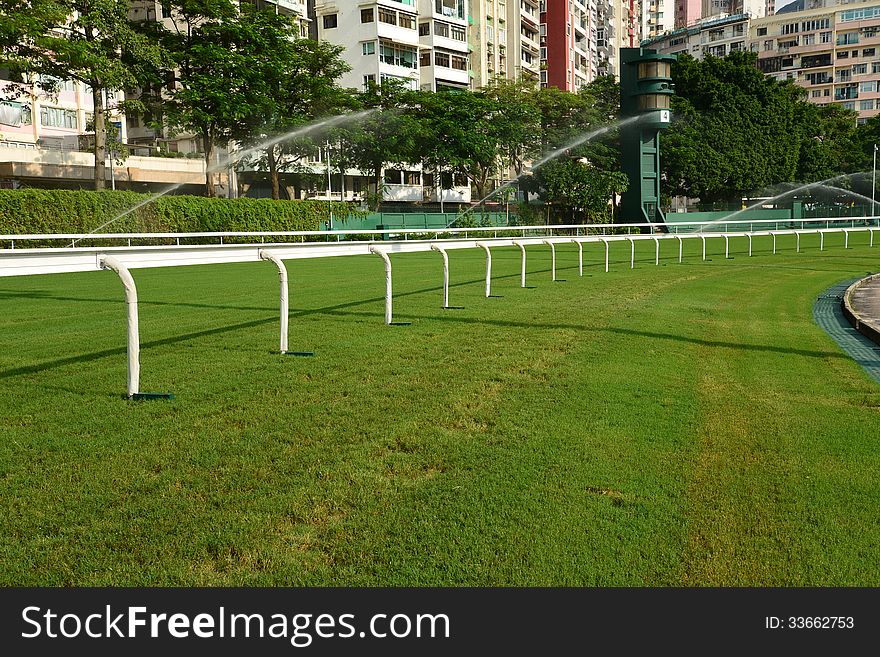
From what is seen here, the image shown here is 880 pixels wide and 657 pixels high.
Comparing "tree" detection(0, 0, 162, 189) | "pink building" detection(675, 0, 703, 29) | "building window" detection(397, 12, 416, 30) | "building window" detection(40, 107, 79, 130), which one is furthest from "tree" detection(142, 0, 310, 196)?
"pink building" detection(675, 0, 703, 29)

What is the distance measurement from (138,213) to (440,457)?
3090 centimetres

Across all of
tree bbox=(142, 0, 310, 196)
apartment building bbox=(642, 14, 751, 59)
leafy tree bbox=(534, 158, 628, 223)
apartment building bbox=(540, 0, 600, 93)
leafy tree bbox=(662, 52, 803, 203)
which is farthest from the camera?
apartment building bbox=(642, 14, 751, 59)

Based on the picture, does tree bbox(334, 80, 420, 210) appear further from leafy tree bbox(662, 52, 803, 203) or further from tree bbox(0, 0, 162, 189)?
leafy tree bbox(662, 52, 803, 203)

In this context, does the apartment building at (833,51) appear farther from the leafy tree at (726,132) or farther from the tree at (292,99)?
the tree at (292,99)

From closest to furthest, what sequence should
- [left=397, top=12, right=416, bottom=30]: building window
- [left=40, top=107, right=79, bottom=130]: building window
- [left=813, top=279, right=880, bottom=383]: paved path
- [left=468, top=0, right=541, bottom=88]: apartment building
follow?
[left=813, top=279, right=880, bottom=383]: paved path
[left=40, top=107, right=79, bottom=130]: building window
[left=397, top=12, right=416, bottom=30]: building window
[left=468, top=0, right=541, bottom=88]: apartment building

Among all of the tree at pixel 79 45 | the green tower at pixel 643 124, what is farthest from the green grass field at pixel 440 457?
the green tower at pixel 643 124

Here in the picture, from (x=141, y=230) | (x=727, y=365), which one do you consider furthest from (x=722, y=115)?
(x=727, y=365)

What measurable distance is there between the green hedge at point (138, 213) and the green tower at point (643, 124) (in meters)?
24.8

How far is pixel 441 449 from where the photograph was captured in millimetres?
5129

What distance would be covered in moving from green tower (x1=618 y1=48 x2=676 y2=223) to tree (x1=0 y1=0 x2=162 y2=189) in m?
31.1

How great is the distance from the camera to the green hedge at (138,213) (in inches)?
1131

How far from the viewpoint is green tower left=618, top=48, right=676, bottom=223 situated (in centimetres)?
5647

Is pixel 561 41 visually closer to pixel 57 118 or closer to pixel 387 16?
pixel 387 16

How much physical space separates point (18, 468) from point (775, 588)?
12.4 feet
